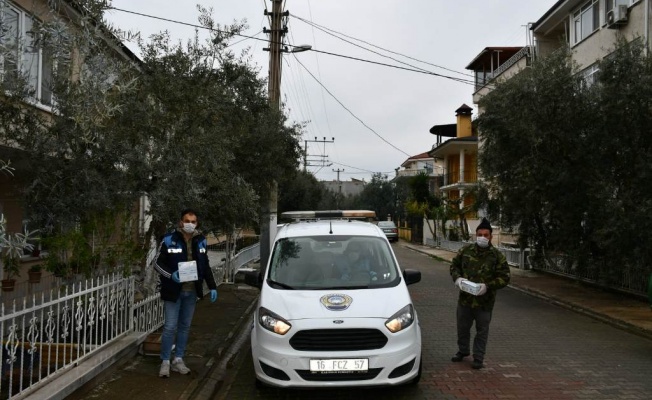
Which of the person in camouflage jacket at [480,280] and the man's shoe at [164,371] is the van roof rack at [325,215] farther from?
the man's shoe at [164,371]

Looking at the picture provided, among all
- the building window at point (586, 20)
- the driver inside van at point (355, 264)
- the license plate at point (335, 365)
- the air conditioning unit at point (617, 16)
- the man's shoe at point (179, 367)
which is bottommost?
the man's shoe at point (179, 367)

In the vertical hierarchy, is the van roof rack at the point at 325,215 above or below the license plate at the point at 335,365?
above

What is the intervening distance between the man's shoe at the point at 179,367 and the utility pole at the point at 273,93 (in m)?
6.37

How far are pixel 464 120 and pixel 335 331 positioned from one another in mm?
44534

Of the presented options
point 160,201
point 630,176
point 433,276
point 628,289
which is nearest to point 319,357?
point 160,201

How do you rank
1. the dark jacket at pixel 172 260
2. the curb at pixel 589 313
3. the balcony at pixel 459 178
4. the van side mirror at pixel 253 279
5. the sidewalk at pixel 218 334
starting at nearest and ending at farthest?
the sidewalk at pixel 218 334 → the dark jacket at pixel 172 260 → the van side mirror at pixel 253 279 → the curb at pixel 589 313 → the balcony at pixel 459 178

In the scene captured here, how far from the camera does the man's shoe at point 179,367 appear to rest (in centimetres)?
674

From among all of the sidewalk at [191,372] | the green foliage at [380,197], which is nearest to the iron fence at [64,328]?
the sidewalk at [191,372]

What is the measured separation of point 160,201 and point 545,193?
388 inches

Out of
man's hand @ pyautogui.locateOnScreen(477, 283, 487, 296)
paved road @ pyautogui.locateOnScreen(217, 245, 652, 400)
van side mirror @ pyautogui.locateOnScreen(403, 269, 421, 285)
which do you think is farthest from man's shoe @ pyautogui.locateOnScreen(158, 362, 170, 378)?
man's hand @ pyautogui.locateOnScreen(477, 283, 487, 296)

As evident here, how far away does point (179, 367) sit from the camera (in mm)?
6750

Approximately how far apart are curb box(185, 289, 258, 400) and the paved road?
13cm

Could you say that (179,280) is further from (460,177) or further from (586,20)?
(460,177)

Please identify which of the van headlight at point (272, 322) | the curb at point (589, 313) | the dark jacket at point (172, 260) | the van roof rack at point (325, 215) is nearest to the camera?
the van headlight at point (272, 322)
